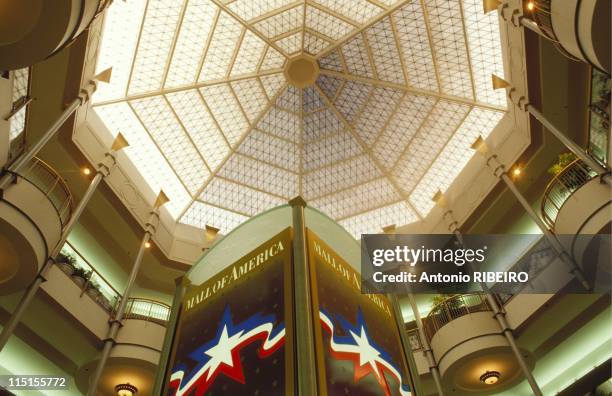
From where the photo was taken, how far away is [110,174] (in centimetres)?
2234

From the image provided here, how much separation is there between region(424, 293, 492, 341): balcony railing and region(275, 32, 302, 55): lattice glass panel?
15.5m

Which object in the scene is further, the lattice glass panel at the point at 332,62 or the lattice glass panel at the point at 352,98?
the lattice glass panel at the point at 352,98

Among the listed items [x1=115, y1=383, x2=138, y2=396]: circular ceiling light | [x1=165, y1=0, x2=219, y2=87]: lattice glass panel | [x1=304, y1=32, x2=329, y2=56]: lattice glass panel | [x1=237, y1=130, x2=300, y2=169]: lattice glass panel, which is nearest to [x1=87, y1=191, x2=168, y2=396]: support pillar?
[x1=115, y1=383, x2=138, y2=396]: circular ceiling light

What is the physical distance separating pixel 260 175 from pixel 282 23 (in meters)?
8.95

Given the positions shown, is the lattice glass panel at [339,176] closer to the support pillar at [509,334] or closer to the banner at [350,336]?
the support pillar at [509,334]

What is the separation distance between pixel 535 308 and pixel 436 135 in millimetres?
11768

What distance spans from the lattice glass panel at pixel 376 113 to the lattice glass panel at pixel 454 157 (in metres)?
3.82

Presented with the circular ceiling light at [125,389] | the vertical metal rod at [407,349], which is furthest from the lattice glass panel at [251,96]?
the vertical metal rod at [407,349]

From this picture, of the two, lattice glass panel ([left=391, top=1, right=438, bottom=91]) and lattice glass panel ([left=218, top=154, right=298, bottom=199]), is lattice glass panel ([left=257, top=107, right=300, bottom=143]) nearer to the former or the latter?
lattice glass panel ([left=218, top=154, right=298, bottom=199])

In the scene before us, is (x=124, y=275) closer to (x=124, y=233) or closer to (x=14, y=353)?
(x=124, y=233)

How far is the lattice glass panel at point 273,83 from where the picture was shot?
2671 cm

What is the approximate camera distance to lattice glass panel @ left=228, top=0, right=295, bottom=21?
76.8 ft

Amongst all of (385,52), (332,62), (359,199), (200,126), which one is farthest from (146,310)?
(385,52)

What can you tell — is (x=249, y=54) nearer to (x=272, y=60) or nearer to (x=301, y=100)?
(x=272, y=60)
